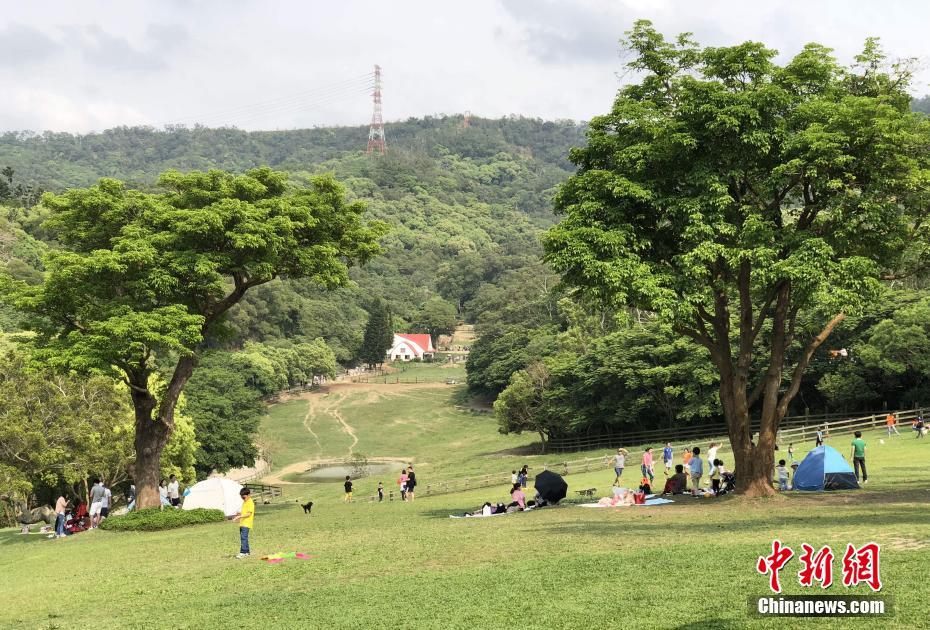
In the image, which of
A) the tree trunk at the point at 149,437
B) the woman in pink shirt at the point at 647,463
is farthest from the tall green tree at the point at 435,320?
the woman in pink shirt at the point at 647,463

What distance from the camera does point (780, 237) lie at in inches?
808

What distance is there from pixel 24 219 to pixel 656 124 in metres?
106

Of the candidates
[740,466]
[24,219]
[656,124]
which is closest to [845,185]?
[656,124]

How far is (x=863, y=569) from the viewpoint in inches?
395

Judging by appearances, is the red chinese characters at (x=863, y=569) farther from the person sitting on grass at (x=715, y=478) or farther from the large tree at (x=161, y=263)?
the large tree at (x=161, y=263)

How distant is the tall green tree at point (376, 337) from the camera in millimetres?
127938

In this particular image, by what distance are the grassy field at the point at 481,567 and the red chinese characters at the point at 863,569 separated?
219mm

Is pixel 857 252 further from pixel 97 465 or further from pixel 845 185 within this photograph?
pixel 97 465

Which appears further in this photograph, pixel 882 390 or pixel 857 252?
pixel 882 390

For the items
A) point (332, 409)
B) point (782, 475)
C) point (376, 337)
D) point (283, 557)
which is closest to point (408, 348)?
point (376, 337)

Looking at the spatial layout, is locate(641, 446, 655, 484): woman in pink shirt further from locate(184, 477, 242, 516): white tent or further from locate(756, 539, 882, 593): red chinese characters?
locate(756, 539, 882, 593): red chinese characters

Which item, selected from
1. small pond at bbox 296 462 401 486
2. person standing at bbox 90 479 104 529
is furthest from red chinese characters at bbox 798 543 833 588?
small pond at bbox 296 462 401 486

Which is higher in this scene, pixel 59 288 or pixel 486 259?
pixel 486 259

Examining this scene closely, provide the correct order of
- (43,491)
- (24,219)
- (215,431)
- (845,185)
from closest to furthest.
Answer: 1. (845,185)
2. (43,491)
3. (215,431)
4. (24,219)
